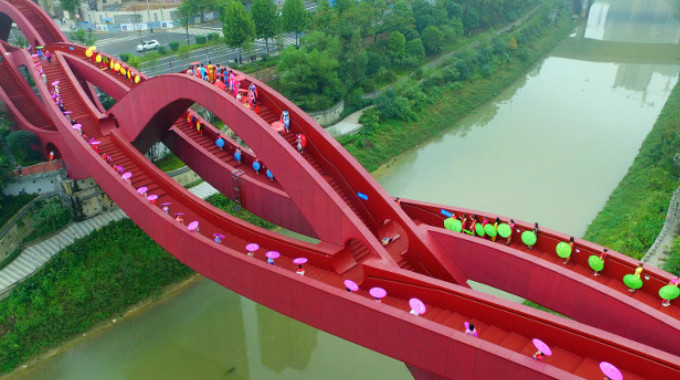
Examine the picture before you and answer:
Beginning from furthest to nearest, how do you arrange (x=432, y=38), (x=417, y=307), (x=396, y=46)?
(x=432, y=38) → (x=396, y=46) → (x=417, y=307)

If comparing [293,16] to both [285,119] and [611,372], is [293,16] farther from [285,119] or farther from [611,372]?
[611,372]

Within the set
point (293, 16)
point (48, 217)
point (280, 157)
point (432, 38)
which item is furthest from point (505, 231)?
point (432, 38)

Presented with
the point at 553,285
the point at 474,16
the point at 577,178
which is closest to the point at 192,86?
the point at 553,285

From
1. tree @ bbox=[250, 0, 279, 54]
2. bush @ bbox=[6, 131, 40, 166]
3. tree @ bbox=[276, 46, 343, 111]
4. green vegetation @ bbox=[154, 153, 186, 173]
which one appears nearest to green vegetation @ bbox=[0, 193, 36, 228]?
bush @ bbox=[6, 131, 40, 166]

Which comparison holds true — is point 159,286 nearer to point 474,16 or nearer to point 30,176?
point 30,176

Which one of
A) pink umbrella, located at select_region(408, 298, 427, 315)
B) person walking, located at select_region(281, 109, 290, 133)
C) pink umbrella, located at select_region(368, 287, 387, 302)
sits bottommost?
pink umbrella, located at select_region(368, 287, 387, 302)

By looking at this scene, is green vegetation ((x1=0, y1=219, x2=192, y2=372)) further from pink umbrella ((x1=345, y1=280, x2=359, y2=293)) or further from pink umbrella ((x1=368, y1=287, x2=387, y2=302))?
pink umbrella ((x1=368, y1=287, x2=387, y2=302))
